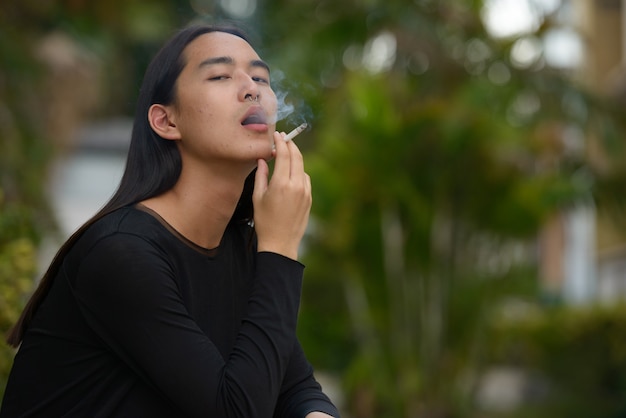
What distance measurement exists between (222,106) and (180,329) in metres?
0.44

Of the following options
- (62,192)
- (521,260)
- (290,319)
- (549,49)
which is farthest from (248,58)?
(62,192)

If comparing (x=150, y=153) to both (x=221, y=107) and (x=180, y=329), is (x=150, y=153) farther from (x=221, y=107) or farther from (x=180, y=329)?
(x=180, y=329)

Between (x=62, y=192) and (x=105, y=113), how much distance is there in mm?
6505

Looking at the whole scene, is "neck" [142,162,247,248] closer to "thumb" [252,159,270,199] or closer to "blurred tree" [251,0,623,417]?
"thumb" [252,159,270,199]

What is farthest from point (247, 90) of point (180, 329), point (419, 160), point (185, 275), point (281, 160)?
point (419, 160)

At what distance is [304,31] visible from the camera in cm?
1094

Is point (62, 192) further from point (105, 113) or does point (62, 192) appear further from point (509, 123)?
point (509, 123)

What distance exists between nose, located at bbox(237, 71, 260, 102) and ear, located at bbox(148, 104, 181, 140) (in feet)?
0.48

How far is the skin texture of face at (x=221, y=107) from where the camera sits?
2.02m

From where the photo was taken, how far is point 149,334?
1.85 m

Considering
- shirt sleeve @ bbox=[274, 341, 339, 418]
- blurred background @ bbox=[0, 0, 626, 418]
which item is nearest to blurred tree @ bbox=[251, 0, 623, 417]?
blurred background @ bbox=[0, 0, 626, 418]

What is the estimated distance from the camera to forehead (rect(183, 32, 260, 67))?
207 centimetres

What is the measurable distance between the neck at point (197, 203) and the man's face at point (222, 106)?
47 millimetres

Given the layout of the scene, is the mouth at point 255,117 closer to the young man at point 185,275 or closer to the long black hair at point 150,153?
the young man at point 185,275
